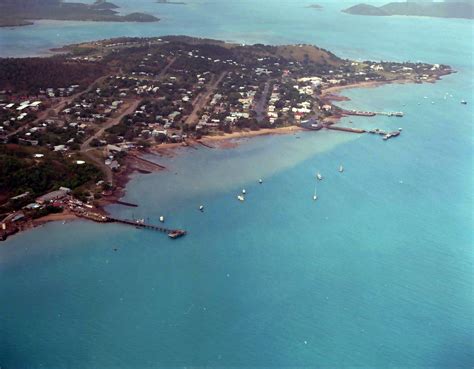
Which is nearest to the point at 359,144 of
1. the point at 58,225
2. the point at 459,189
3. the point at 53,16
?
the point at 459,189

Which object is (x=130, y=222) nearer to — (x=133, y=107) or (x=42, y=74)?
(x=133, y=107)

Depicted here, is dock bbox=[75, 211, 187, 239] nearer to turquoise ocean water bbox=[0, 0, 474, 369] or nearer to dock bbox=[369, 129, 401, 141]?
turquoise ocean water bbox=[0, 0, 474, 369]

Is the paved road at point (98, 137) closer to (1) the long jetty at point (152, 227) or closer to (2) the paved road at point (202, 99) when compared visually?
(1) the long jetty at point (152, 227)

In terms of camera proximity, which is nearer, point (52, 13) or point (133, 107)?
point (133, 107)

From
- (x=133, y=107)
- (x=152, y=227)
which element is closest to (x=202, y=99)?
(x=133, y=107)

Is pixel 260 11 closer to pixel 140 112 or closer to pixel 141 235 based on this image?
pixel 140 112
